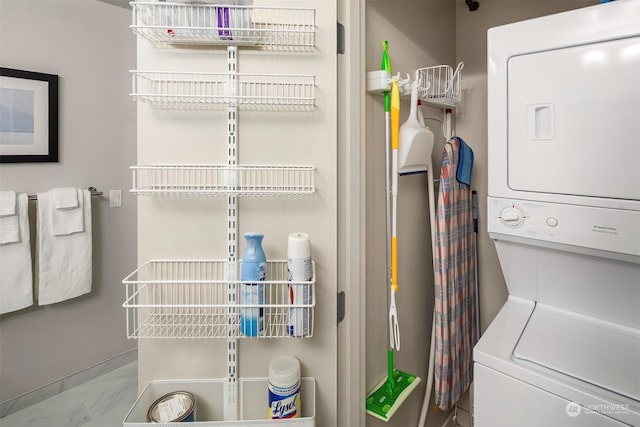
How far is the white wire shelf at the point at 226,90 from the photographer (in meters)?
0.95

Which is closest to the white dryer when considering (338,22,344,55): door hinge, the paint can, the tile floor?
(338,22,344,55): door hinge

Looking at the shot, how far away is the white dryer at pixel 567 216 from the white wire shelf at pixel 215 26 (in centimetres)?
67

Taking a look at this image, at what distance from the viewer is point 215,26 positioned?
3.00 feet

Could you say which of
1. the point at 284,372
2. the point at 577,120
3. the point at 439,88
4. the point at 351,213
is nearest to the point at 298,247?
the point at 351,213

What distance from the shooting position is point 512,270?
1.20 metres

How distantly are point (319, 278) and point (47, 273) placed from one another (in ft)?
6.16

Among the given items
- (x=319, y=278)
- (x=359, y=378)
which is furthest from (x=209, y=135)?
(x=359, y=378)

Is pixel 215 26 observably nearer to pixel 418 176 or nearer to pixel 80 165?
pixel 418 176

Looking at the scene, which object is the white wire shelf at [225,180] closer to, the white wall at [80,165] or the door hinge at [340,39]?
the door hinge at [340,39]

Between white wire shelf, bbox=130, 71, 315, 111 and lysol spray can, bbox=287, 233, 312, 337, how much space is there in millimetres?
401

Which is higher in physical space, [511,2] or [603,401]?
[511,2]

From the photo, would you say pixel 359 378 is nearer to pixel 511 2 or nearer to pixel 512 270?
pixel 512 270

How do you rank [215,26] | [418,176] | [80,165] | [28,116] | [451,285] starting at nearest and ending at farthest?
[215,26] < [451,285] < [418,176] < [28,116] < [80,165]

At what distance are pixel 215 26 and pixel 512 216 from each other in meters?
1.05
